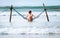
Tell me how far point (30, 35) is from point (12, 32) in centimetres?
101
